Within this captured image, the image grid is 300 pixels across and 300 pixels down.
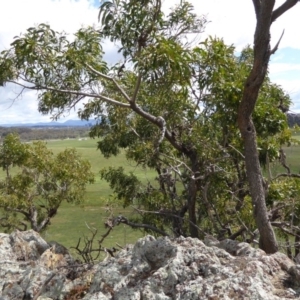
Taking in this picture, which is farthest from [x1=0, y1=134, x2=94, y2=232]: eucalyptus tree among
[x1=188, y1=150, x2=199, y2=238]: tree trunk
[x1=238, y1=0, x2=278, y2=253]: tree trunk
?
[x1=238, y1=0, x2=278, y2=253]: tree trunk

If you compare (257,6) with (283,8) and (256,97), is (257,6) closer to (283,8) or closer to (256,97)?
(283,8)

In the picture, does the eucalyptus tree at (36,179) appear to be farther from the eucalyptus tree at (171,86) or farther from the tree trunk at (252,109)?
the tree trunk at (252,109)

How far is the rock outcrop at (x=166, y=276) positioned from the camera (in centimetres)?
276

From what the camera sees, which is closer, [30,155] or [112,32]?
[112,32]

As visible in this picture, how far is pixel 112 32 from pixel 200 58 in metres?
1.18

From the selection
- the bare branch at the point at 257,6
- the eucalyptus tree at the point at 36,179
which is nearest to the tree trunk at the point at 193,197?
the bare branch at the point at 257,6

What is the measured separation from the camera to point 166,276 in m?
2.96

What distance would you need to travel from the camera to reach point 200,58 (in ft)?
18.4

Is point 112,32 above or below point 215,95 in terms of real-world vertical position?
above

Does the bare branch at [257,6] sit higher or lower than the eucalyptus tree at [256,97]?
higher

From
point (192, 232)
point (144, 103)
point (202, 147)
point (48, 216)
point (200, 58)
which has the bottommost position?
point (48, 216)

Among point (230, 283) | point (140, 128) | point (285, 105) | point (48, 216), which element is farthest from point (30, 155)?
point (230, 283)

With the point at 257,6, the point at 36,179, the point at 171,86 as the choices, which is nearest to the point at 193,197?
the point at 171,86

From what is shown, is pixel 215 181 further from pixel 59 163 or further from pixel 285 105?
pixel 59 163
